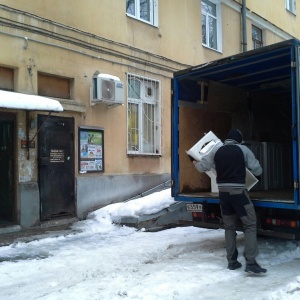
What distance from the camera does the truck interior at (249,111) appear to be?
666cm

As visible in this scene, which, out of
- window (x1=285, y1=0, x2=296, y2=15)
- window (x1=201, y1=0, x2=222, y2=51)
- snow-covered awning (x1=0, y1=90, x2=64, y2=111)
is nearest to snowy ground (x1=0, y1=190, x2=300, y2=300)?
snow-covered awning (x1=0, y1=90, x2=64, y2=111)

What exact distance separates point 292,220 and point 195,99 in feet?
9.73

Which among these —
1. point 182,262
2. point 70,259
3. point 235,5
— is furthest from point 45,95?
point 235,5

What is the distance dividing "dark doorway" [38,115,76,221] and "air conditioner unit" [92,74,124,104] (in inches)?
34.0

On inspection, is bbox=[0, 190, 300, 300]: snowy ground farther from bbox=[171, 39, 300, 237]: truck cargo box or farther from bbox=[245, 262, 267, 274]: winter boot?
bbox=[171, 39, 300, 237]: truck cargo box

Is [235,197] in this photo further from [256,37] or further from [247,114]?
[256,37]

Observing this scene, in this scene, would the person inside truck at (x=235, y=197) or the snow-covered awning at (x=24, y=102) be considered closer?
the person inside truck at (x=235, y=197)

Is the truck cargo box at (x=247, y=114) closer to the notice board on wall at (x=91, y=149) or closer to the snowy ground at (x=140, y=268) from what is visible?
the snowy ground at (x=140, y=268)

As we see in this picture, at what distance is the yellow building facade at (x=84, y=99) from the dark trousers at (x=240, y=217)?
4.03 metres

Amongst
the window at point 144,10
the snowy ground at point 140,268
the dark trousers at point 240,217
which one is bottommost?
the snowy ground at point 140,268

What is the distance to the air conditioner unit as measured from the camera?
9.88 m

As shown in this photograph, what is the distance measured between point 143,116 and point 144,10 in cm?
301

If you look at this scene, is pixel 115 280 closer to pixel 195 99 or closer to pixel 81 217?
pixel 195 99

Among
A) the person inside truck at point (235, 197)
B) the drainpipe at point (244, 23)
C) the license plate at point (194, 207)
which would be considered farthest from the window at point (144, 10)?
the person inside truck at point (235, 197)
